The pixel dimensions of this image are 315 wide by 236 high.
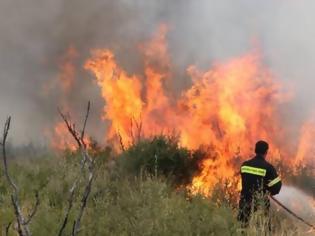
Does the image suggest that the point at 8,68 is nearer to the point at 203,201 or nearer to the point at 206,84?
the point at 206,84

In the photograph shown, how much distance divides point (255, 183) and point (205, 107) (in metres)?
5.21

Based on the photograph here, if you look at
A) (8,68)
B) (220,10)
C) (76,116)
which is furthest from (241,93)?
(8,68)

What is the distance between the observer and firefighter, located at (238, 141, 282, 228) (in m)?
8.10

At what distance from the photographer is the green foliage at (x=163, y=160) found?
→ 11641 millimetres

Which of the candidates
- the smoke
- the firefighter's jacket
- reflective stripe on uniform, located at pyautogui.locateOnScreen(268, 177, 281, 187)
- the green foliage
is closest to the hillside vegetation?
the green foliage

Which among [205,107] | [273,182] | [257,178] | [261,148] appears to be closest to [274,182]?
[273,182]

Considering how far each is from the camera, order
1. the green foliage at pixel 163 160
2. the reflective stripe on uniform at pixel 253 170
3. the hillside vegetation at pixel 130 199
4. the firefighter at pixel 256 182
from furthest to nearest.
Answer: the green foliage at pixel 163 160 → the reflective stripe on uniform at pixel 253 170 → the firefighter at pixel 256 182 → the hillside vegetation at pixel 130 199

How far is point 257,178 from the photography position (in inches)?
327

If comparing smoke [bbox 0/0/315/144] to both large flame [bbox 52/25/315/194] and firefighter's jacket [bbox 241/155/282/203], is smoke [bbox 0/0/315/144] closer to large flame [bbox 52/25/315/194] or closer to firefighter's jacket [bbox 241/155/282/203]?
large flame [bbox 52/25/315/194]

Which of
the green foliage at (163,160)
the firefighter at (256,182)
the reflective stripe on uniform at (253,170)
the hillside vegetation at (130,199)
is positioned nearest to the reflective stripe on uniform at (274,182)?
the firefighter at (256,182)

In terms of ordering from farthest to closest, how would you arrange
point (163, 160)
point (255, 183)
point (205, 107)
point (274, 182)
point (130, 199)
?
point (205, 107) < point (163, 160) < point (255, 183) < point (130, 199) < point (274, 182)

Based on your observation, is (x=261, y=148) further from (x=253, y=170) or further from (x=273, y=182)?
(x=273, y=182)

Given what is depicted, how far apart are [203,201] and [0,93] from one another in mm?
9394

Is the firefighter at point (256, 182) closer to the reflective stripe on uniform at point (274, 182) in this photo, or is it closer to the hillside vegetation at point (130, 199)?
the reflective stripe on uniform at point (274, 182)
